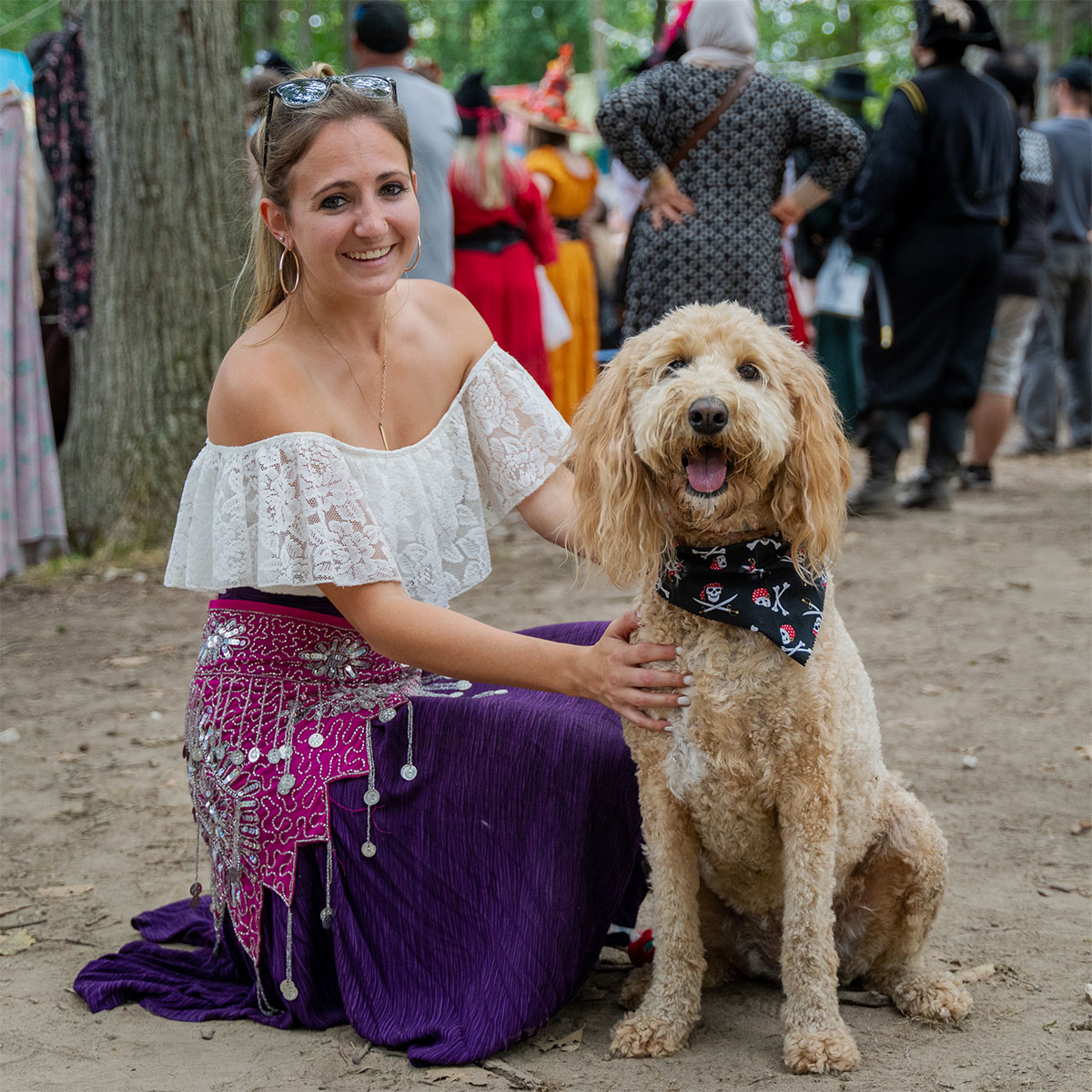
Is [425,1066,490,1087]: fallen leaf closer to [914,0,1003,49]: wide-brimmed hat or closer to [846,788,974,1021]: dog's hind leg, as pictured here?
[846,788,974,1021]: dog's hind leg

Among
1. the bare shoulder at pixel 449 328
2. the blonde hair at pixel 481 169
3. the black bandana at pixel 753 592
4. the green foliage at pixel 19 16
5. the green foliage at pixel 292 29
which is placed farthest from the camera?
the green foliage at pixel 19 16

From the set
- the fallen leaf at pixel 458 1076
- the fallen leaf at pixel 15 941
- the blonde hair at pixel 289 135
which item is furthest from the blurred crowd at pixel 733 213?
the fallen leaf at pixel 458 1076

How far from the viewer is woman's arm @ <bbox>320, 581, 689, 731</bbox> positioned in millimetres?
2270

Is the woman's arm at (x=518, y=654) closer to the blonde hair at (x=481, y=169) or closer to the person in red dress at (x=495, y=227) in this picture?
the person in red dress at (x=495, y=227)

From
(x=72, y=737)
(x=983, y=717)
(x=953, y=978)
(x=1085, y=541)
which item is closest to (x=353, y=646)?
(x=953, y=978)

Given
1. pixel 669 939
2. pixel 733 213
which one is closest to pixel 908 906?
pixel 669 939

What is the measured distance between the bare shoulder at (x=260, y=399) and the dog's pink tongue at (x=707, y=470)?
851 mm

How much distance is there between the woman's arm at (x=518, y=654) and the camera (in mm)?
2270

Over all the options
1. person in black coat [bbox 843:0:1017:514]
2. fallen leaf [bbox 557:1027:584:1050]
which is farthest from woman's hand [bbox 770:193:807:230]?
fallen leaf [bbox 557:1027:584:1050]

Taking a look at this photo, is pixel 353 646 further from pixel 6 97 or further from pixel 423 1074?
pixel 6 97

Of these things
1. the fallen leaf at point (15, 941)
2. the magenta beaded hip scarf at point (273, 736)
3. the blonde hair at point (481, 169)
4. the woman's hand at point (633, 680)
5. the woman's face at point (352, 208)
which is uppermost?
the blonde hair at point (481, 169)

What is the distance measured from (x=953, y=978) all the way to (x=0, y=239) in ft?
18.6

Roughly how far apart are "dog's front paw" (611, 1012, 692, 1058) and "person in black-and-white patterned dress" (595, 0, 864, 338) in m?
3.25

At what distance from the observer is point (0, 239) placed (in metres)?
6.16
